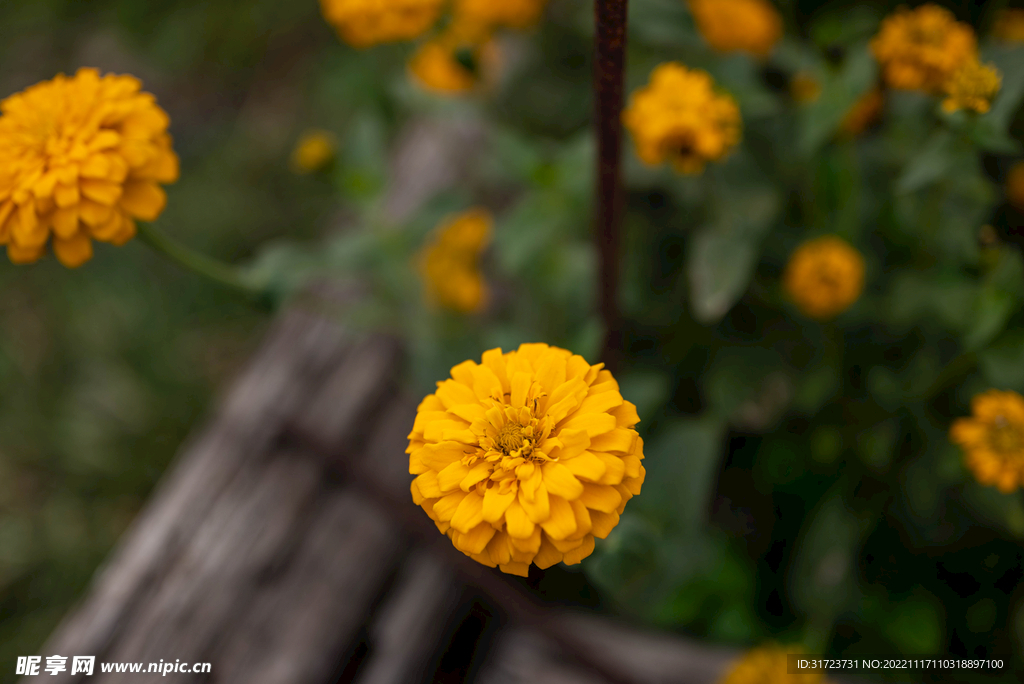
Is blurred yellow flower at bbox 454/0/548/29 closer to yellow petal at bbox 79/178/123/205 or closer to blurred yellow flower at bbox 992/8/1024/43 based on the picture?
yellow petal at bbox 79/178/123/205

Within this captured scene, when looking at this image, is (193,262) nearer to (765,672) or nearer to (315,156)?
(315,156)

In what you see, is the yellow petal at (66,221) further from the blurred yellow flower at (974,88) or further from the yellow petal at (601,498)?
the blurred yellow flower at (974,88)

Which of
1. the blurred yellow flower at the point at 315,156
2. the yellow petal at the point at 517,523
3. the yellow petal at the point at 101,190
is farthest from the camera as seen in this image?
the blurred yellow flower at the point at 315,156

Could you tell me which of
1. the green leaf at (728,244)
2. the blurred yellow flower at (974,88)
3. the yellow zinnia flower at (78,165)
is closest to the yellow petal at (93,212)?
the yellow zinnia flower at (78,165)

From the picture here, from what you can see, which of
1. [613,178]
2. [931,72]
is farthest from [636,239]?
[931,72]

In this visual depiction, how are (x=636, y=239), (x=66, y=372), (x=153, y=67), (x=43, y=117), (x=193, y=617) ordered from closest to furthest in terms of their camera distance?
1. (x=43, y=117)
2. (x=193, y=617)
3. (x=636, y=239)
4. (x=66, y=372)
5. (x=153, y=67)

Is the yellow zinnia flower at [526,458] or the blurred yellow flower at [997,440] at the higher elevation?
the yellow zinnia flower at [526,458]

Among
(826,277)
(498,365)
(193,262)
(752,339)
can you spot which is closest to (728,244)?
(826,277)

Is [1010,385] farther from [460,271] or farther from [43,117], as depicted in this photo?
[43,117]
